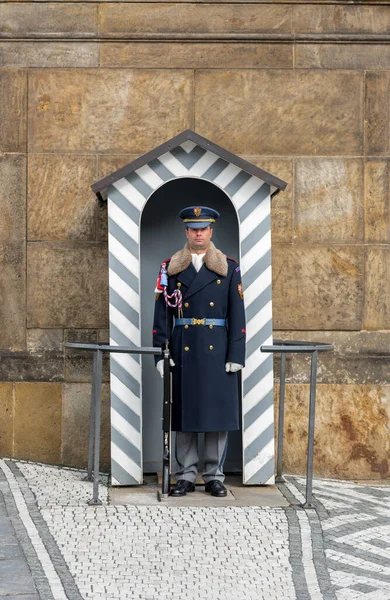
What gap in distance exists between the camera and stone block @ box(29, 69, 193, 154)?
878 centimetres

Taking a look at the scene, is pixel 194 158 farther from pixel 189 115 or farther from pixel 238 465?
pixel 238 465

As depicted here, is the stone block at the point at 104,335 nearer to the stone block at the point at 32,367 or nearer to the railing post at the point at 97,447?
the stone block at the point at 32,367

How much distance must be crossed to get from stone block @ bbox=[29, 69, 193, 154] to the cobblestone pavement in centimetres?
260

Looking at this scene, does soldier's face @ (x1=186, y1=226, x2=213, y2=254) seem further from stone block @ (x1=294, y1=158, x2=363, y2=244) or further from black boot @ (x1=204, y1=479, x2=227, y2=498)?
black boot @ (x1=204, y1=479, x2=227, y2=498)

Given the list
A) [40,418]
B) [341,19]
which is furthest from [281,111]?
[40,418]

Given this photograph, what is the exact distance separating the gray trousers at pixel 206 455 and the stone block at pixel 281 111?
2.28 metres

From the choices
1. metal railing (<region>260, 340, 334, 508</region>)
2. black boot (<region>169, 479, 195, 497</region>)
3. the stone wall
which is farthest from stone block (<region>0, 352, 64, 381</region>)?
metal railing (<region>260, 340, 334, 508</region>)

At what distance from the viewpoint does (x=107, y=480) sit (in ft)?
27.0

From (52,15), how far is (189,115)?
4.15 ft

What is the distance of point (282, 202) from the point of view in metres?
8.86

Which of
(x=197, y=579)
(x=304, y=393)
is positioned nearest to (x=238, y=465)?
(x=304, y=393)

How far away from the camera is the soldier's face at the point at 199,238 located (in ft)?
25.6

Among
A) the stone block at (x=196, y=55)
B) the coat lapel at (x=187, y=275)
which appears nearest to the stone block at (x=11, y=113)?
the stone block at (x=196, y=55)

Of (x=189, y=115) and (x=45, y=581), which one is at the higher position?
(x=189, y=115)
